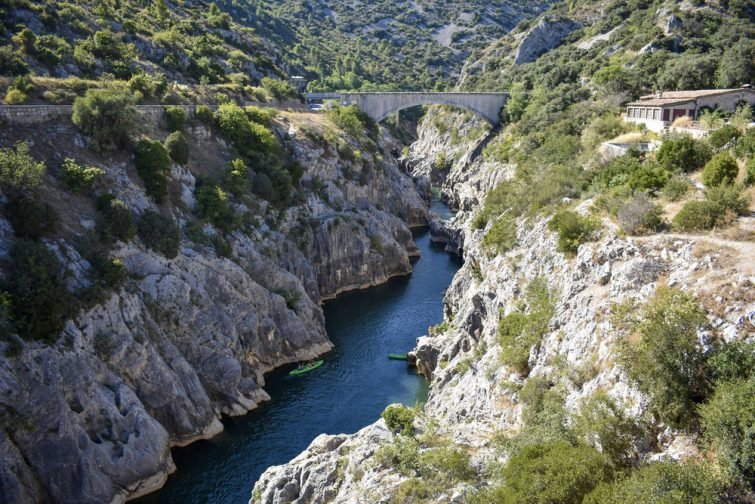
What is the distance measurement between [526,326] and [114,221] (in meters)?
27.7

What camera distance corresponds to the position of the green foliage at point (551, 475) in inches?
719

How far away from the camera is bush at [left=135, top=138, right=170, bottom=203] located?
44875mm

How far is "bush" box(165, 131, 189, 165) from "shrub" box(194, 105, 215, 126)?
7825 millimetres

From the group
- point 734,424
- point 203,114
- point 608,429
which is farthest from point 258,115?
point 734,424

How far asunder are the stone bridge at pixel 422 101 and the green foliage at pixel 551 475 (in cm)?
7953

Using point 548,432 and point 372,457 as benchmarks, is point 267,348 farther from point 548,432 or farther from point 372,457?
point 548,432

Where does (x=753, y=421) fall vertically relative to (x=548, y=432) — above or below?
above

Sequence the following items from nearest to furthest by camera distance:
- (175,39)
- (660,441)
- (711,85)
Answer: (660,441)
(711,85)
(175,39)

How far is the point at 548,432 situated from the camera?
22.2 meters

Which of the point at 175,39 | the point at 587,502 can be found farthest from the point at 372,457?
the point at 175,39

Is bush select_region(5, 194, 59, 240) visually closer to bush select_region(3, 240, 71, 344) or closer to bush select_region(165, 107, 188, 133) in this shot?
bush select_region(3, 240, 71, 344)

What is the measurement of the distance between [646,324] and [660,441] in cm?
436

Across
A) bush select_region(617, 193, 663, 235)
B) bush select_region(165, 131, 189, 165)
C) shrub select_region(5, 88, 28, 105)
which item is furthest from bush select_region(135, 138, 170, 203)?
bush select_region(617, 193, 663, 235)

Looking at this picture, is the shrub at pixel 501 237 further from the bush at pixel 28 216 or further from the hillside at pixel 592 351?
the bush at pixel 28 216
